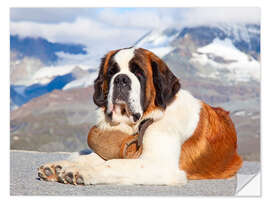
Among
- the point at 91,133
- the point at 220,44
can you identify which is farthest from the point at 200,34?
the point at 91,133

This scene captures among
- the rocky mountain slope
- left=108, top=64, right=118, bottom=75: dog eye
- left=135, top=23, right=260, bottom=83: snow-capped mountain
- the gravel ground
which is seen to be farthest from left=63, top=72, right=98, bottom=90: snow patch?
left=108, top=64, right=118, bottom=75: dog eye

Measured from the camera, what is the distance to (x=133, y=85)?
4.64 meters

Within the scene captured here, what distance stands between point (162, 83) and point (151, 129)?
0.47 meters

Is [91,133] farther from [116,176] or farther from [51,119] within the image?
[51,119]

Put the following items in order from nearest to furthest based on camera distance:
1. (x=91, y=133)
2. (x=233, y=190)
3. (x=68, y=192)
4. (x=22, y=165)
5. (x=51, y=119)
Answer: (x=68, y=192) → (x=233, y=190) → (x=91, y=133) → (x=22, y=165) → (x=51, y=119)

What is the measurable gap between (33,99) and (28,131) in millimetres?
473

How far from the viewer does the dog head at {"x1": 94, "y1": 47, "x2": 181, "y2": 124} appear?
465 cm

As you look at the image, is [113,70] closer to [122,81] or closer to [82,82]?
[122,81]

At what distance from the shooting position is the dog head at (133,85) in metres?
4.65

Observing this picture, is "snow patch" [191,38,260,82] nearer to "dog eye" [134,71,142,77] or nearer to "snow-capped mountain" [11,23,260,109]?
"snow-capped mountain" [11,23,260,109]

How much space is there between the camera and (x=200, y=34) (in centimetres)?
668

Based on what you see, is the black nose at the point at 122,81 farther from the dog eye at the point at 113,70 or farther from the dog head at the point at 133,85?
the dog eye at the point at 113,70

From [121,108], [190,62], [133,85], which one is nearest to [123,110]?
[121,108]

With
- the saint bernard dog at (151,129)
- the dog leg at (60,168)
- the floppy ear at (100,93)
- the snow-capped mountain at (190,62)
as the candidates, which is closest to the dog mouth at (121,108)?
the saint bernard dog at (151,129)
